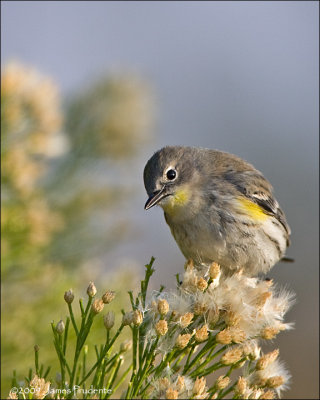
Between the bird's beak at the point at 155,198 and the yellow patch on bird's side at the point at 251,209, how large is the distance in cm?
33

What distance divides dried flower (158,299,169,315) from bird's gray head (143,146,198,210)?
1027 millimetres

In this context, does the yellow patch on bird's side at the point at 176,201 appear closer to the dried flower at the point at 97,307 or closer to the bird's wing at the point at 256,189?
the bird's wing at the point at 256,189

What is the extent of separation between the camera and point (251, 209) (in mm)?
2738

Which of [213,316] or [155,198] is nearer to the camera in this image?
[213,316]

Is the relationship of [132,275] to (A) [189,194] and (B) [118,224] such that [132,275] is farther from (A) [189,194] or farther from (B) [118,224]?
(B) [118,224]

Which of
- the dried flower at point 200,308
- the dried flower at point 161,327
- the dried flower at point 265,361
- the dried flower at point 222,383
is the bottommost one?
the dried flower at point 222,383

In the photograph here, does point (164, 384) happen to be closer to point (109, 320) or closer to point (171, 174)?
point (109, 320)

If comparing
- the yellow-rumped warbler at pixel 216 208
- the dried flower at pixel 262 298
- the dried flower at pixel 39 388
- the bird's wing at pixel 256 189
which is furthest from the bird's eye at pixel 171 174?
the dried flower at pixel 39 388

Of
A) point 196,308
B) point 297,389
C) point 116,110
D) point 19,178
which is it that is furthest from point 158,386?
point 297,389

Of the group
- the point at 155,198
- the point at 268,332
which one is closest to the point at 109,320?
the point at 268,332

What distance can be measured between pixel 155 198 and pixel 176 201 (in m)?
0.11

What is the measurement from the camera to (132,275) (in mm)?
2783

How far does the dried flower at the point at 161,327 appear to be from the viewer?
1.52 m

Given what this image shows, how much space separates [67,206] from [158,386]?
1.97m
